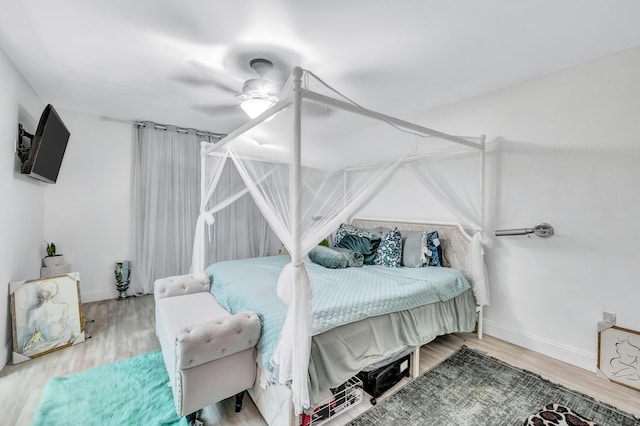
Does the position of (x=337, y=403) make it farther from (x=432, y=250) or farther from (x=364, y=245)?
(x=432, y=250)

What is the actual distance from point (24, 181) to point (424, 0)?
12.2ft

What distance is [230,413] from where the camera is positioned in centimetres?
179

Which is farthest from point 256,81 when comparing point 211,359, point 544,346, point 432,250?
point 544,346

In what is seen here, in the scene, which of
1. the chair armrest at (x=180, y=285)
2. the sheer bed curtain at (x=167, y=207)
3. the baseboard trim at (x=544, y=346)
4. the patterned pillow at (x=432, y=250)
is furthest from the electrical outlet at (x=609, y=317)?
the sheer bed curtain at (x=167, y=207)

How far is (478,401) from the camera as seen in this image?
190cm

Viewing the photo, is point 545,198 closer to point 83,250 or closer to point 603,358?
point 603,358

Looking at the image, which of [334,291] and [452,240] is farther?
[452,240]

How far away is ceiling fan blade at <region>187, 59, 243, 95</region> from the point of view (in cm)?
237

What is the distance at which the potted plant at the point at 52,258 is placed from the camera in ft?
10.5

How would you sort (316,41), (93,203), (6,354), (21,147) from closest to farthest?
(316,41) → (6,354) → (21,147) → (93,203)

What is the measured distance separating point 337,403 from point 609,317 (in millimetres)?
2194

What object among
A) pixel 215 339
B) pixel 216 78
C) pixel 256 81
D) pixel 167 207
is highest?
pixel 216 78

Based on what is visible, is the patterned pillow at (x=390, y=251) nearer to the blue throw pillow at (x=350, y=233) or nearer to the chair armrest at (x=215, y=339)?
the blue throw pillow at (x=350, y=233)

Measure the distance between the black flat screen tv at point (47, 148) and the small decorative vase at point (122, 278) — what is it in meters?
1.38
